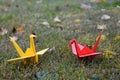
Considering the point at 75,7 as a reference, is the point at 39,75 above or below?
above

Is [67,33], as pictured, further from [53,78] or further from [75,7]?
[75,7]

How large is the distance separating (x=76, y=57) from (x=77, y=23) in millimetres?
1645

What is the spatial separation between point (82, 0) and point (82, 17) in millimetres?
2121

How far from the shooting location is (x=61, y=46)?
10.6ft

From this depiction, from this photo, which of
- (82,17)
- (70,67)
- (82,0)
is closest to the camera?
(70,67)

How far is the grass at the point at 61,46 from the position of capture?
2.58 meters

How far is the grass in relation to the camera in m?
2.58

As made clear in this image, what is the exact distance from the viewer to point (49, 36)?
12.2 ft

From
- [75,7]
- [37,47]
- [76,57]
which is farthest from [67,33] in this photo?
[75,7]

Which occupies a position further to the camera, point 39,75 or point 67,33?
point 67,33

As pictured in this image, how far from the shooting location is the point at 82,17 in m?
4.86

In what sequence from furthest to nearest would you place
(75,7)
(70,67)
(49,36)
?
(75,7)
(49,36)
(70,67)

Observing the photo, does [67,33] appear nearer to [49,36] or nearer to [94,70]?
[49,36]

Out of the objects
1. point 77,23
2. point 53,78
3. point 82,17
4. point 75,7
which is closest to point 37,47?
point 53,78
